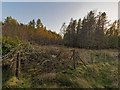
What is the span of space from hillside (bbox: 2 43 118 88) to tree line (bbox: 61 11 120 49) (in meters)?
16.2

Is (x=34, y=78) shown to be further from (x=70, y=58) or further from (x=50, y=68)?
(x=70, y=58)

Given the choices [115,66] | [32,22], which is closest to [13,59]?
[115,66]

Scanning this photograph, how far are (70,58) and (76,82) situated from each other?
8.14 feet

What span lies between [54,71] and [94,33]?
21.7 meters

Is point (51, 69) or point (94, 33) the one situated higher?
point (94, 33)

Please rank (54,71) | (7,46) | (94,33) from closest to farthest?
1. (54,71)
2. (7,46)
3. (94,33)

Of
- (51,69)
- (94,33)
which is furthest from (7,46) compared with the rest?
(94,33)

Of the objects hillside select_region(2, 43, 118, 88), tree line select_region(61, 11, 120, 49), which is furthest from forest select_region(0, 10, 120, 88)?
tree line select_region(61, 11, 120, 49)

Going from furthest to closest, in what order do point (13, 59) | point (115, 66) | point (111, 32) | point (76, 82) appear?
point (111, 32) < point (115, 66) < point (13, 59) < point (76, 82)

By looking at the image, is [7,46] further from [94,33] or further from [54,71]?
[94,33]

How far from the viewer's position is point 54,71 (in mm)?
10320

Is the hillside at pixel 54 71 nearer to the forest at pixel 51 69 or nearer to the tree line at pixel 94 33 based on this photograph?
the forest at pixel 51 69

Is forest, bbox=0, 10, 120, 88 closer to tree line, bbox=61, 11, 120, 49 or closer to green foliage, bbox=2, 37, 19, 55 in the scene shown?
green foliage, bbox=2, 37, 19, 55

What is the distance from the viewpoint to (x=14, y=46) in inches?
458
